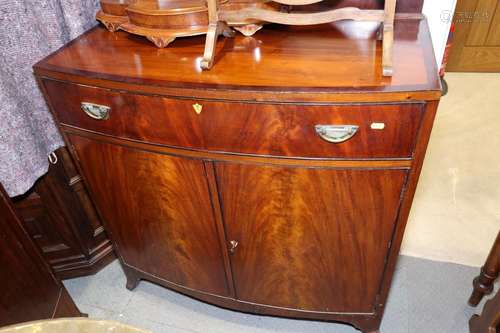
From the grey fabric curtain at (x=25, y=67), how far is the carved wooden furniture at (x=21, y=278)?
0.43 feet

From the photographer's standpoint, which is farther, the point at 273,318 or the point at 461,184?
the point at 461,184

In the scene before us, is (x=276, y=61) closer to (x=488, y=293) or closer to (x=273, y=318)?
(x=273, y=318)

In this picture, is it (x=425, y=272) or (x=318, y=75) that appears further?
(x=425, y=272)

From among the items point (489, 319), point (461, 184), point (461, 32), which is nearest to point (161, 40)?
point (489, 319)

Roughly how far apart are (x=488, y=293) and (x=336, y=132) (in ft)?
3.14

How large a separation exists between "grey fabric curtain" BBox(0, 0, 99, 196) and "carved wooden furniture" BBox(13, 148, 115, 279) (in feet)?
0.47

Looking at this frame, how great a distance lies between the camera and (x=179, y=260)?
1.24 metres

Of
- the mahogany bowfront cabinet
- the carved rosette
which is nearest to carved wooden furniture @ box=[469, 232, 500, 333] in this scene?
the mahogany bowfront cabinet

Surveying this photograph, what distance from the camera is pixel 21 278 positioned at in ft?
3.65

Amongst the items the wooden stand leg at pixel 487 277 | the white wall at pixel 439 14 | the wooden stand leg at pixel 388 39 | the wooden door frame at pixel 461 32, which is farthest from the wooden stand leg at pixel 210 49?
the wooden door frame at pixel 461 32

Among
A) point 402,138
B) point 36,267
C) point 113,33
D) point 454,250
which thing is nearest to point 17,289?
point 36,267

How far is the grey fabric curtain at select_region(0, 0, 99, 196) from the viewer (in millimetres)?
1045

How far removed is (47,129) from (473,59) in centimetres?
251

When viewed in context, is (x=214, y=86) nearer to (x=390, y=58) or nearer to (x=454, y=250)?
(x=390, y=58)
